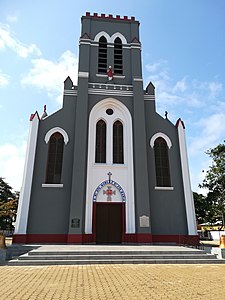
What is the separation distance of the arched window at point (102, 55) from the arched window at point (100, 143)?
5413 millimetres

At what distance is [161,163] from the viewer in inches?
706

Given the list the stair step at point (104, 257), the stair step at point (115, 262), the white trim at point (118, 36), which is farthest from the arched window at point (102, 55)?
the stair step at point (115, 262)

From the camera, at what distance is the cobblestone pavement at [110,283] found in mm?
5160

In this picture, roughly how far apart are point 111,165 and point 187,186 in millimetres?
5996

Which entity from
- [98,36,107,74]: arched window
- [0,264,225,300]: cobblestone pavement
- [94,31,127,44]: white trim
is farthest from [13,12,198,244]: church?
[0,264,225,300]: cobblestone pavement

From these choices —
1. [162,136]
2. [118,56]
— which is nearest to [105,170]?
[162,136]

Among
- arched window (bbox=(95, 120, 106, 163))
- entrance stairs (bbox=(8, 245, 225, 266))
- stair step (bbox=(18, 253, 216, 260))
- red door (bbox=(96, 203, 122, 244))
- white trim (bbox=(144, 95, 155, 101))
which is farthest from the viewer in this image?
white trim (bbox=(144, 95, 155, 101))

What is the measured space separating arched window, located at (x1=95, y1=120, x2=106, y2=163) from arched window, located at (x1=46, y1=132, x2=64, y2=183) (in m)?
2.74

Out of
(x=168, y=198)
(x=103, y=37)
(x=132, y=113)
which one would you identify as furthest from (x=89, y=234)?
(x=103, y=37)

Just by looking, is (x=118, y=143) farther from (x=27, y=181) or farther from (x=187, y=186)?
(x=27, y=181)

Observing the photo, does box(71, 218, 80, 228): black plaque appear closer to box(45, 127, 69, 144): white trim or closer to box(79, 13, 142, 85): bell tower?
box(45, 127, 69, 144): white trim

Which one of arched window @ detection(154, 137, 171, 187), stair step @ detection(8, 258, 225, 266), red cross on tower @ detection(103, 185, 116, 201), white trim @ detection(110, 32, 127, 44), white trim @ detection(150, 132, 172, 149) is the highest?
white trim @ detection(110, 32, 127, 44)

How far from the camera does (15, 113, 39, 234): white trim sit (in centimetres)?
1501

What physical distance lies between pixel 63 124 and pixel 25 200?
6435mm
